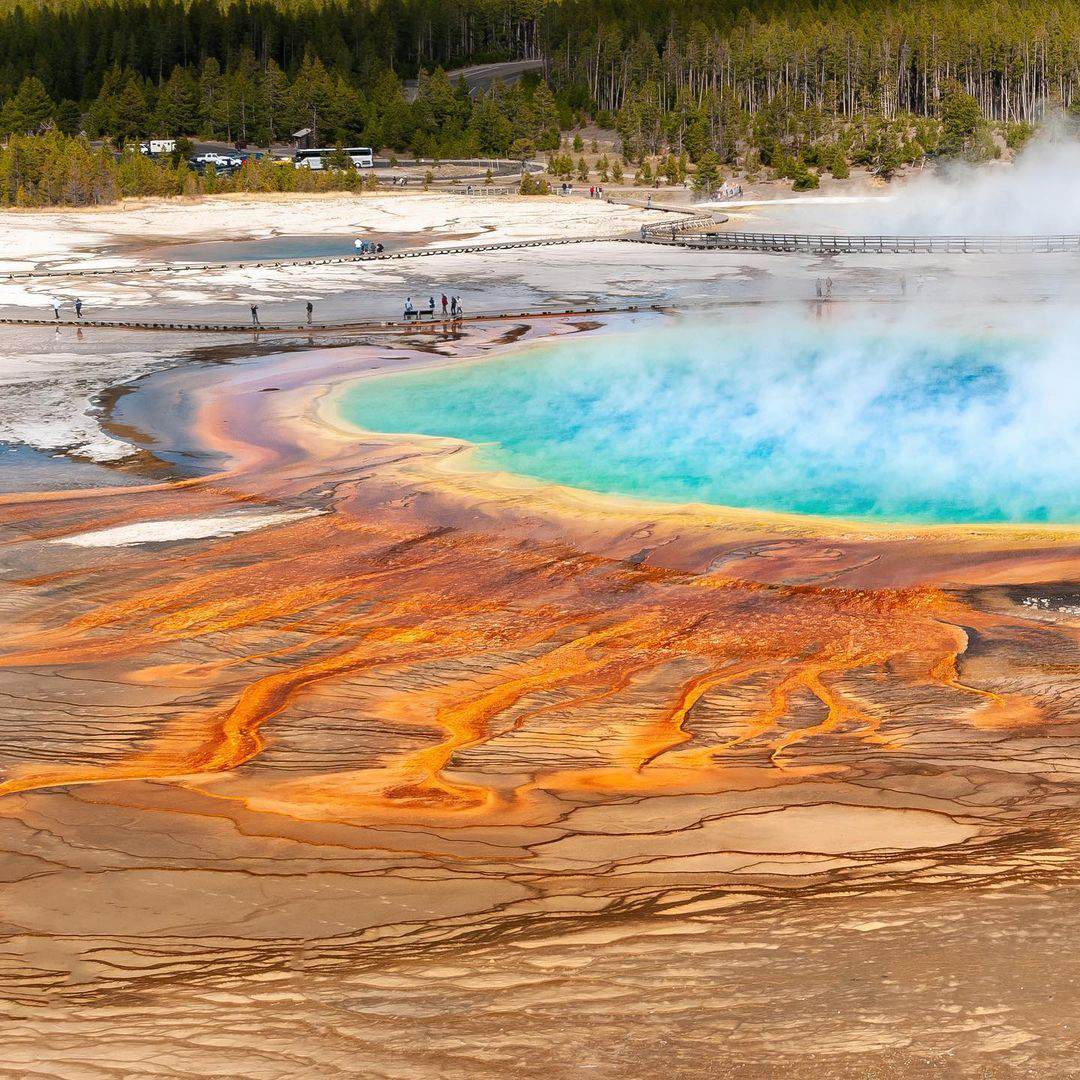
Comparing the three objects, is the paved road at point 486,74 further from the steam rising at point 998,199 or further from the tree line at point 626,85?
the steam rising at point 998,199

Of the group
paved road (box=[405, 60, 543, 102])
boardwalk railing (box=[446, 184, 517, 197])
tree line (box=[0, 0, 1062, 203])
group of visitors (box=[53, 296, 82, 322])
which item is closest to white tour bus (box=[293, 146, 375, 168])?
tree line (box=[0, 0, 1062, 203])

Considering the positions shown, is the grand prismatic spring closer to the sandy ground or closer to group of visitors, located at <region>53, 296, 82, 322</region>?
the sandy ground

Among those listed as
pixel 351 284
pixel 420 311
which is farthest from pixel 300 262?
pixel 420 311

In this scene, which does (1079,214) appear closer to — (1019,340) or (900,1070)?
(1019,340)

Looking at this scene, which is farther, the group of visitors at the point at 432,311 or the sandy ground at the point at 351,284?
the group of visitors at the point at 432,311

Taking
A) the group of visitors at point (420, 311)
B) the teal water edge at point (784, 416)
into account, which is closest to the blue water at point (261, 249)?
the group of visitors at point (420, 311)

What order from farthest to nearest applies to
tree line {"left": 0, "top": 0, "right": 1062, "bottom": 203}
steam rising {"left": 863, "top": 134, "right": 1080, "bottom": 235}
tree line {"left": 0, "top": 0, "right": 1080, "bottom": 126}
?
tree line {"left": 0, "top": 0, "right": 1080, "bottom": 126}, tree line {"left": 0, "top": 0, "right": 1062, "bottom": 203}, steam rising {"left": 863, "top": 134, "right": 1080, "bottom": 235}

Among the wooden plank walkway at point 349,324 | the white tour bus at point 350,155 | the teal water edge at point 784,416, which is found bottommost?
the teal water edge at point 784,416
